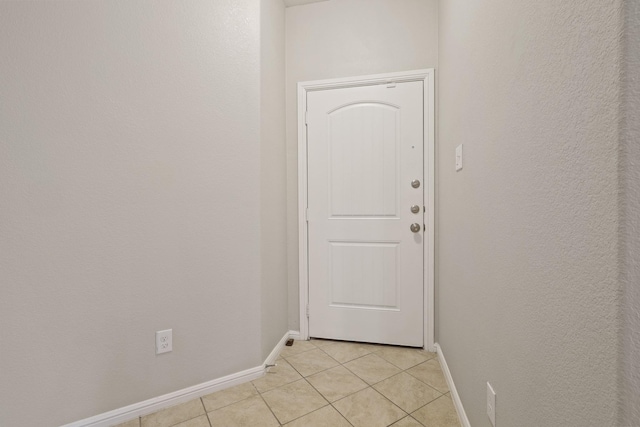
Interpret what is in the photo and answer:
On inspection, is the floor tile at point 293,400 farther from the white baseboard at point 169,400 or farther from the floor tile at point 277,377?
the white baseboard at point 169,400

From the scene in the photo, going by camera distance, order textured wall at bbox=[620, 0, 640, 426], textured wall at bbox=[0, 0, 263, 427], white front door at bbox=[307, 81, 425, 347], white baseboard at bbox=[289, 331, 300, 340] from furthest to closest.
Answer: white baseboard at bbox=[289, 331, 300, 340] < white front door at bbox=[307, 81, 425, 347] < textured wall at bbox=[0, 0, 263, 427] < textured wall at bbox=[620, 0, 640, 426]

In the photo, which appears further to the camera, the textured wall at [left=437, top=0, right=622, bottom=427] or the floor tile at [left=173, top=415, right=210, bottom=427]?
the floor tile at [left=173, top=415, right=210, bottom=427]

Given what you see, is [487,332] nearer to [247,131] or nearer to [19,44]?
[247,131]

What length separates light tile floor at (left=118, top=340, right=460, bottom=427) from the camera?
1.33 meters

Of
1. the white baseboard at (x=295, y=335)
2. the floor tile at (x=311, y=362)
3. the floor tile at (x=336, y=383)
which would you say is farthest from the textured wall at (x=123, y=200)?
the white baseboard at (x=295, y=335)

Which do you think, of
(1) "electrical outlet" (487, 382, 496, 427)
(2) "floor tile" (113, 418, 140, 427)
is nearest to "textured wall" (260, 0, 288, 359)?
(2) "floor tile" (113, 418, 140, 427)

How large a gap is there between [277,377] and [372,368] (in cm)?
58

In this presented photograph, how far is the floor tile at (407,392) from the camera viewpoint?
145cm

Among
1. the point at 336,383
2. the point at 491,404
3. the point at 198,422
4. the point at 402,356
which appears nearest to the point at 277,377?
the point at 336,383

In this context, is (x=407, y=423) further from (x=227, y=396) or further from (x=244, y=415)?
(x=227, y=396)

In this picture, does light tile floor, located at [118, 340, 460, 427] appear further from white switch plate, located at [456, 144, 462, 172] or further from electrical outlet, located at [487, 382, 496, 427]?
white switch plate, located at [456, 144, 462, 172]

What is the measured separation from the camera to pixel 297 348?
6.68ft

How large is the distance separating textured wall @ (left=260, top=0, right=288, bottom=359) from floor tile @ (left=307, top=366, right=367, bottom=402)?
37 cm

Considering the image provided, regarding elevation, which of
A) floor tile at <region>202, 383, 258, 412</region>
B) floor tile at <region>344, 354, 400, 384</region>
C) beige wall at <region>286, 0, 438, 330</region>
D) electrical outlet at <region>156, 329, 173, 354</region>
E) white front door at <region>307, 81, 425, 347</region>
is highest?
beige wall at <region>286, 0, 438, 330</region>
